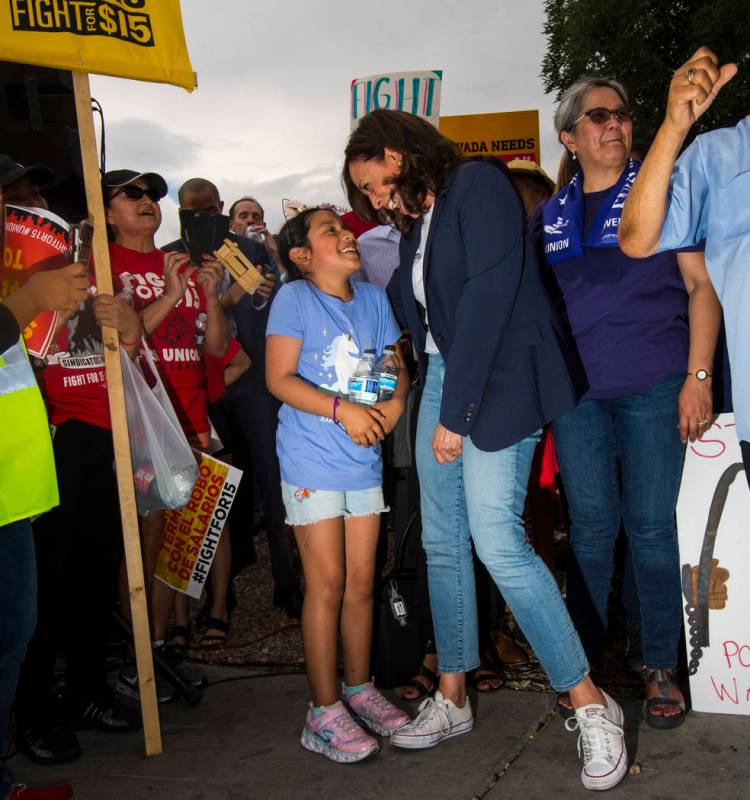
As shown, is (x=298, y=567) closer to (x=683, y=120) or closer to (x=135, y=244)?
(x=135, y=244)

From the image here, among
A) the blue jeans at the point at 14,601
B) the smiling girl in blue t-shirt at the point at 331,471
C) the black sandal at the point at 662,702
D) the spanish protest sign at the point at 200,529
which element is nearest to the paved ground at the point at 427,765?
the black sandal at the point at 662,702

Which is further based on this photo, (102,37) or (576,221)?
(576,221)

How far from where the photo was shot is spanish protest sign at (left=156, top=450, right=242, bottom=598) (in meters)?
3.75

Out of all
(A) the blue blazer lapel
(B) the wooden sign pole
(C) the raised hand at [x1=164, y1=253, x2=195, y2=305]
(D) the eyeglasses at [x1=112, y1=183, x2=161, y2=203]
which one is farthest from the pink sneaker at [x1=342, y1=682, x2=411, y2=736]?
(D) the eyeglasses at [x1=112, y1=183, x2=161, y2=203]

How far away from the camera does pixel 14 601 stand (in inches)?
92.4

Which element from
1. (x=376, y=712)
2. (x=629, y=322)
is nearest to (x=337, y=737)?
(x=376, y=712)

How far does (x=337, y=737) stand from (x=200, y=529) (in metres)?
1.27

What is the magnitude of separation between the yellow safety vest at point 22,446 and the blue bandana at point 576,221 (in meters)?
1.72

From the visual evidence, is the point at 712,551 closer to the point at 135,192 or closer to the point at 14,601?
the point at 14,601

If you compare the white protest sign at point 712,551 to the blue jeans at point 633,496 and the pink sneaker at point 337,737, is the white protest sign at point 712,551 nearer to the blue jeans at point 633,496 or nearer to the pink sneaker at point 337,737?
the blue jeans at point 633,496

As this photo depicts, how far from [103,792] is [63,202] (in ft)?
7.60

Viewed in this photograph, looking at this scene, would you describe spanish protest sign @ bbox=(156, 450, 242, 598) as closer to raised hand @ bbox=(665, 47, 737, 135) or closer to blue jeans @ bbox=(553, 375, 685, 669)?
blue jeans @ bbox=(553, 375, 685, 669)

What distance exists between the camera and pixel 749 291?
194cm

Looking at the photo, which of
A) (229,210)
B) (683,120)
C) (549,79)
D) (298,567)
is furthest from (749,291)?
(549,79)
